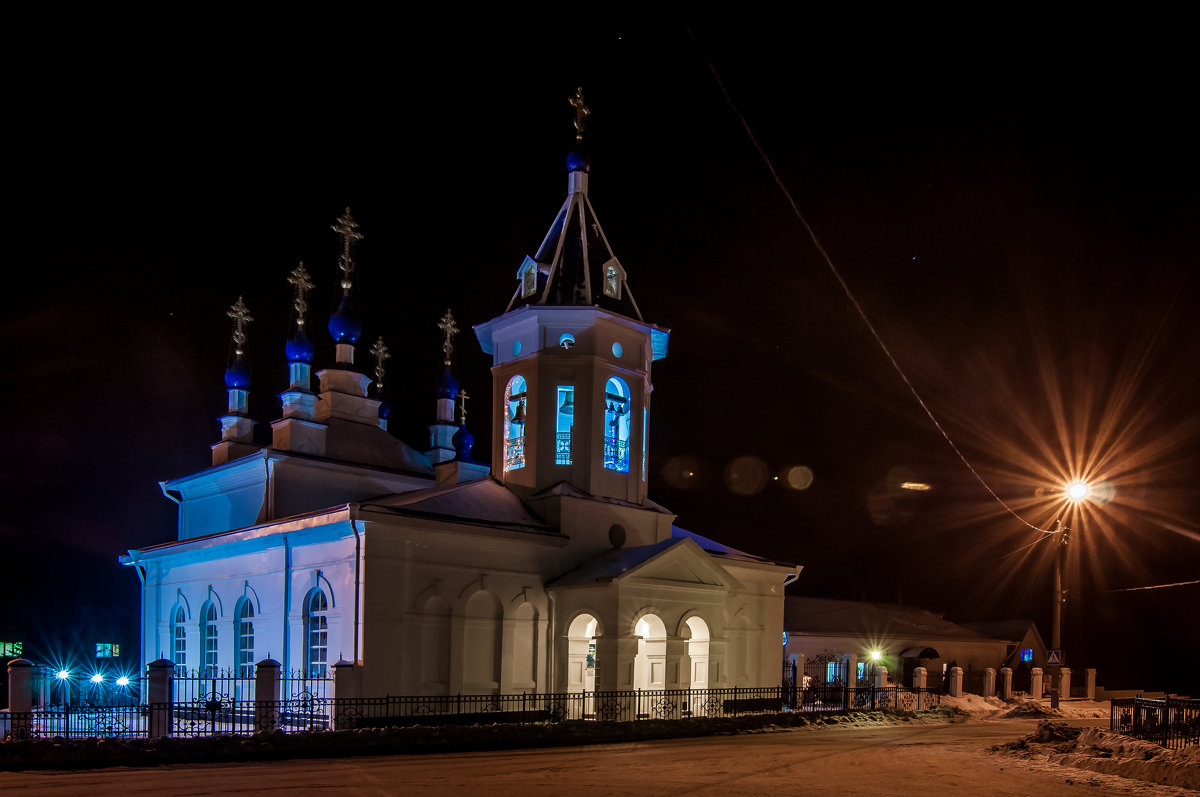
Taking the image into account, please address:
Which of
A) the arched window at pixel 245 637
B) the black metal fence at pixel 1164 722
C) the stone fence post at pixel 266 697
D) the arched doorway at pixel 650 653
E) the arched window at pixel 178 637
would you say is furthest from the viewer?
the arched window at pixel 178 637

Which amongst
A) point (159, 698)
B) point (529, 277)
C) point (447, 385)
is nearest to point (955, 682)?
point (529, 277)

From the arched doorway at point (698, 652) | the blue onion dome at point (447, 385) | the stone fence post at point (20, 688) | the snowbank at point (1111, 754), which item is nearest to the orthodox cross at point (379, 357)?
the blue onion dome at point (447, 385)

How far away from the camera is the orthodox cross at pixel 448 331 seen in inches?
1269

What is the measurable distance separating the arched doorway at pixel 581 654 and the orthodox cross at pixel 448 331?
39.2ft

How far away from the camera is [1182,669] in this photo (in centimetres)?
4500

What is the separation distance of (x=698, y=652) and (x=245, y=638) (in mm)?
10758

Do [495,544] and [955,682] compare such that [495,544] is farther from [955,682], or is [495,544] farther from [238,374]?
[955,682]

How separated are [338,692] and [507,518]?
5.46 metres

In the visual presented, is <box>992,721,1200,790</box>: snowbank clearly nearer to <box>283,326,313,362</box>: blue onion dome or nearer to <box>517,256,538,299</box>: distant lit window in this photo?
<box>517,256,538,299</box>: distant lit window

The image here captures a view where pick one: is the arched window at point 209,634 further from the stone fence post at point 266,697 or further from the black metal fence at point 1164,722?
the black metal fence at point 1164,722

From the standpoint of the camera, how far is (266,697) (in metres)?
17.6

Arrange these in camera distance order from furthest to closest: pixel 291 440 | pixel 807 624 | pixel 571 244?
pixel 807 624 → pixel 291 440 → pixel 571 244

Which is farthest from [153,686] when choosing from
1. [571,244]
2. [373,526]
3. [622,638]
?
[571,244]

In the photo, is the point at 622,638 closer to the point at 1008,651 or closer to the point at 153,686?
the point at 153,686
